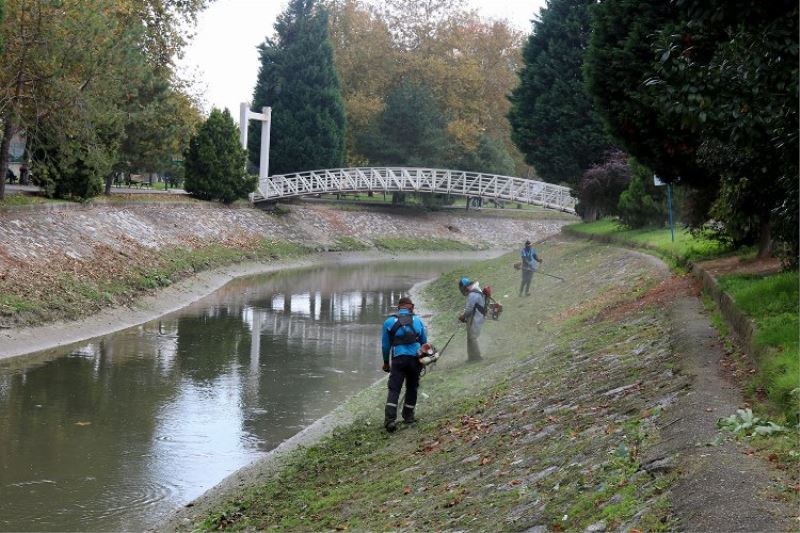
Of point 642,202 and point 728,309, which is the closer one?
point 728,309

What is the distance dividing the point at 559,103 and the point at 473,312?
96.5ft

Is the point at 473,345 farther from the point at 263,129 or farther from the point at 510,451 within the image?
the point at 263,129

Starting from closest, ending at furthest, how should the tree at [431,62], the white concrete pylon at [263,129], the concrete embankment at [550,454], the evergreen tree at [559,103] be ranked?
the concrete embankment at [550,454] → the evergreen tree at [559,103] → the white concrete pylon at [263,129] → the tree at [431,62]

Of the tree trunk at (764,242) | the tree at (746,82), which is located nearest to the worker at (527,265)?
the tree trunk at (764,242)

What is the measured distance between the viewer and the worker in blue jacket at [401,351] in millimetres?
13375

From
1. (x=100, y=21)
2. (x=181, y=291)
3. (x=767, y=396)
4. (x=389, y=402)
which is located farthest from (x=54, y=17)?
(x=767, y=396)

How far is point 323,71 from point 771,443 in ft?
207

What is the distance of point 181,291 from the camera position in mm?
34500

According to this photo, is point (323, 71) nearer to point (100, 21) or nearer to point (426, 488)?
point (100, 21)

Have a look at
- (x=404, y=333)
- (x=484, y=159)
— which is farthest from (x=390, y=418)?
(x=484, y=159)

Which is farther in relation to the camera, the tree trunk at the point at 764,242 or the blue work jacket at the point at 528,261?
the blue work jacket at the point at 528,261

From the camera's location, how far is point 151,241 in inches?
1544

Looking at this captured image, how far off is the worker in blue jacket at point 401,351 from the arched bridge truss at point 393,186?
4541cm

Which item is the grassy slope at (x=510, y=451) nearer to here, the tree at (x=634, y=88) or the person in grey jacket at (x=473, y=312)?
the person in grey jacket at (x=473, y=312)
